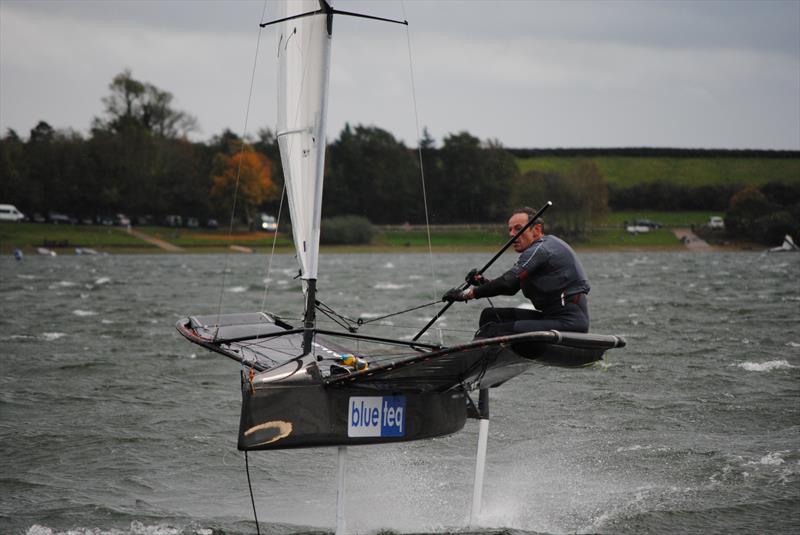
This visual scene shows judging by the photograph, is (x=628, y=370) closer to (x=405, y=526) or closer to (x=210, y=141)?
(x=405, y=526)

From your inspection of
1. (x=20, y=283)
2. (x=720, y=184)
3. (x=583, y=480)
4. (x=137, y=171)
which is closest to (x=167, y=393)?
(x=583, y=480)

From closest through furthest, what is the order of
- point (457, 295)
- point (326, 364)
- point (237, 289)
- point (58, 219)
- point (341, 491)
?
point (341, 491) < point (457, 295) < point (326, 364) < point (237, 289) < point (58, 219)

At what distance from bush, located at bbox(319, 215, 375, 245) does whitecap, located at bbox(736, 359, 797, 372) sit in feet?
242

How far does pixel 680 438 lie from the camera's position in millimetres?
13133

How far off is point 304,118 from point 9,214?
87.0 m

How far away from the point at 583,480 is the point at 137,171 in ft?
308

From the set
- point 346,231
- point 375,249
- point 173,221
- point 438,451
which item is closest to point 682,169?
point 375,249

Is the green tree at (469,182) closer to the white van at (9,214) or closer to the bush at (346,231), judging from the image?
the bush at (346,231)

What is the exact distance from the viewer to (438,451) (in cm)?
1285

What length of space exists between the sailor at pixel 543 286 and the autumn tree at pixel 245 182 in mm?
85243

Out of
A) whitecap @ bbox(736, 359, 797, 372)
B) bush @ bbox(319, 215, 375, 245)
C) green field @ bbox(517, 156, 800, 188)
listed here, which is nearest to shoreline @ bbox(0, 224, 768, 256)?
bush @ bbox(319, 215, 375, 245)

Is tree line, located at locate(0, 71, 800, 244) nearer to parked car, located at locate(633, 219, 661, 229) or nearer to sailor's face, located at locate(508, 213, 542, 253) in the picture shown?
parked car, located at locate(633, 219, 661, 229)

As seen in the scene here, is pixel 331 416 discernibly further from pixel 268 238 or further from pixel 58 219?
pixel 58 219

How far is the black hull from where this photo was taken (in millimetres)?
8188
